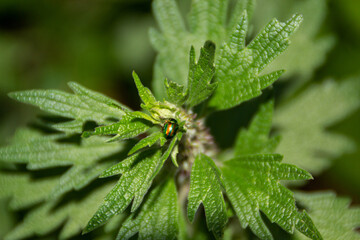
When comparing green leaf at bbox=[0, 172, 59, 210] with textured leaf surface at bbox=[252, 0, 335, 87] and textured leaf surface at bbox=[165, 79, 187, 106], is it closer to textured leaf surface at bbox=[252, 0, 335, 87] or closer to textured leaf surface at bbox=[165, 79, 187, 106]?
textured leaf surface at bbox=[165, 79, 187, 106]

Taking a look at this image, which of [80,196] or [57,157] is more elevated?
[57,157]

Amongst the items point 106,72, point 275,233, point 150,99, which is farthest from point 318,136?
point 106,72

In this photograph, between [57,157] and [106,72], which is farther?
[106,72]

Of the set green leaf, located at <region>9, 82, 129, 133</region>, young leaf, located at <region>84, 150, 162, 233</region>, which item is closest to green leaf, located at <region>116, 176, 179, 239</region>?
young leaf, located at <region>84, 150, 162, 233</region>

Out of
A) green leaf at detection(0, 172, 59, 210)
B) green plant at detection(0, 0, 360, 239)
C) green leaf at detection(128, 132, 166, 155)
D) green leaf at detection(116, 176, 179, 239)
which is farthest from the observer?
green leaf at detection(0, 172, 59, 210)

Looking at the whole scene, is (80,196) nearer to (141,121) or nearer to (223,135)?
(141,121)

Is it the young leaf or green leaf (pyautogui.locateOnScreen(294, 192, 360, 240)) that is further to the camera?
green leaf (pyautogui.locateOnScreen(294, 192, 360, 240))

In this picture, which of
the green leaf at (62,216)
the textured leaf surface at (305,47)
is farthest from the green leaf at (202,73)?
the textured leaf surface at (305,47)
